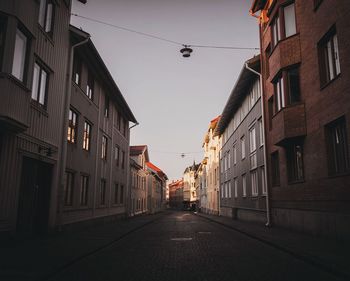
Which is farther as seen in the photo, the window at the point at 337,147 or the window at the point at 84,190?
the window at the point at 84,190

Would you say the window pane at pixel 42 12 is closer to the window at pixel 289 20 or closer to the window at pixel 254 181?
the window at pixel 289 20

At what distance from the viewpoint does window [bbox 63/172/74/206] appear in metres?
16.1

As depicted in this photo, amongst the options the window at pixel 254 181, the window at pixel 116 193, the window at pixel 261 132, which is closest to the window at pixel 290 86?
the window at pixel 261 132

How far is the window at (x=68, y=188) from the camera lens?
52.7ft

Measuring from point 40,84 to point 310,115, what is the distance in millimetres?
10263

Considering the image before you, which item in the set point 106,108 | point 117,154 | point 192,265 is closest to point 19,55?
point 192,265

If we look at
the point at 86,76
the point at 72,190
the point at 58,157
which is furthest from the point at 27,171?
the point at 86,76

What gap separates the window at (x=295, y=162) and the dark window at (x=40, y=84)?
34.8 ft

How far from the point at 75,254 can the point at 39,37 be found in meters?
7.93

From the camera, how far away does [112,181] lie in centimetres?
2550

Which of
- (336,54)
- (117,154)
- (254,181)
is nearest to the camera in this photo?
(336,54)

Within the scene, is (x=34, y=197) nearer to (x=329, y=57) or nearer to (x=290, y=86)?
(x=290, y=86)

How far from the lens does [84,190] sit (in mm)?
18984

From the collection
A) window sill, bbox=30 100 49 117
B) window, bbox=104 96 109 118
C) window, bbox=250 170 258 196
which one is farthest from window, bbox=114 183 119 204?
window sill, bbox=30 100 49 117
